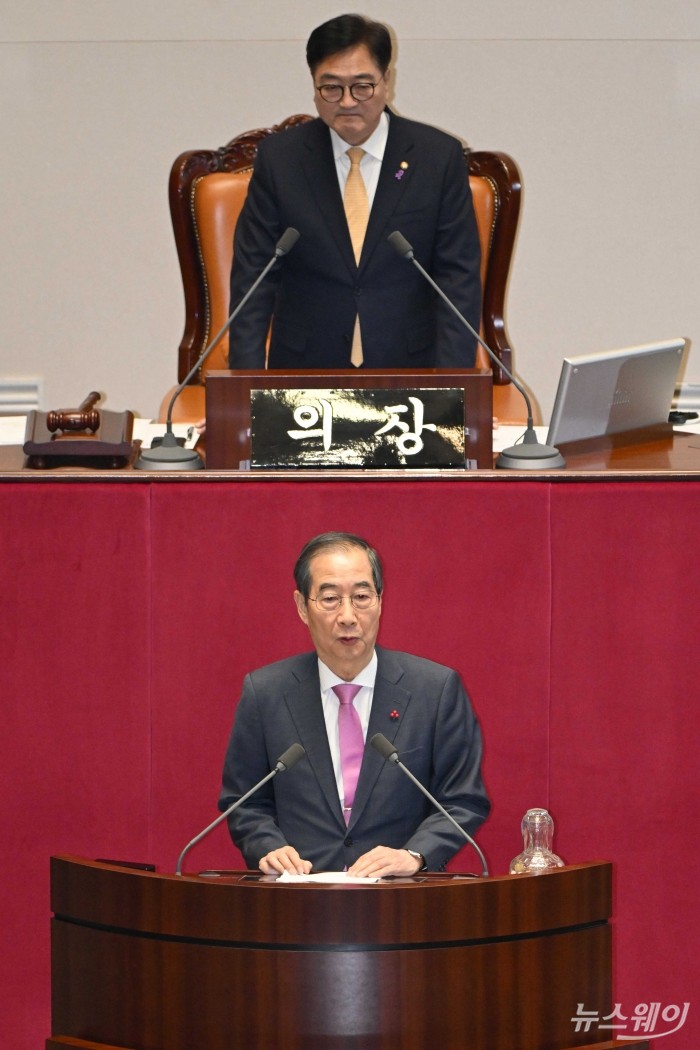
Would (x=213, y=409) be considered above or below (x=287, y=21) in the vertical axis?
below

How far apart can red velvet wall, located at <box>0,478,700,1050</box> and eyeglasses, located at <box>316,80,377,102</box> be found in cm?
91

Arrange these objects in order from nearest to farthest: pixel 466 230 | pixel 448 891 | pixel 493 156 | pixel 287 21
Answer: pixel 448 891
pixel 466 230
pixel 493 156
pixel 287 21

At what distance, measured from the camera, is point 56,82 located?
516 cm

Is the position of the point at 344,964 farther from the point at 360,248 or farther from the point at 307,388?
the point at 360,248

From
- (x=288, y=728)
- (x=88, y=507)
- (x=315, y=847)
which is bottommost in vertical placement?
(x=315, y=847)

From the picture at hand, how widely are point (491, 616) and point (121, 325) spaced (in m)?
2.84

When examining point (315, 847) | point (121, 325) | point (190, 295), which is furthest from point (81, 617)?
point (121, 325)

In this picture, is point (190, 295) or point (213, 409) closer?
point (213, 409)

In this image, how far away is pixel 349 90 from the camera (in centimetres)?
322

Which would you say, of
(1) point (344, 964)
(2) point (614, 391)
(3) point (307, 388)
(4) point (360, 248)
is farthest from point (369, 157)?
(1) point (344, 964)

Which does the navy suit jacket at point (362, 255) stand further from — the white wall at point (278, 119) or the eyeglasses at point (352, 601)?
the white wall at point (278, 119)

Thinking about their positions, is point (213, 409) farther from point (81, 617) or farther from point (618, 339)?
point (618, 339)

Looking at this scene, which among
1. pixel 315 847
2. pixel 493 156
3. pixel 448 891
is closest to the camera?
pixel 448 891

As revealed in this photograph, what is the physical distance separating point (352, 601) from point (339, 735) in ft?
0.79
